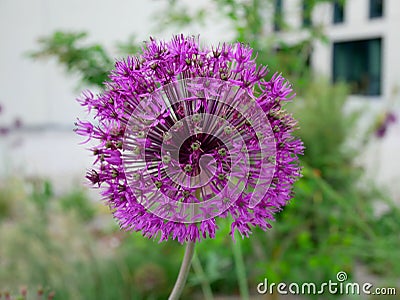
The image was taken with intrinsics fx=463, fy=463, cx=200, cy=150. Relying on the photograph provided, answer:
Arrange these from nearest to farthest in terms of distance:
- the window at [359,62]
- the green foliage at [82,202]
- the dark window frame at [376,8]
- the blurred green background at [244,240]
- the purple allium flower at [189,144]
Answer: the purple allium flower at [189,144]
the blurred green background at [244,240]
the green foliage at [82,202]
the dark window frame at [376,8]
the window at [359,62]

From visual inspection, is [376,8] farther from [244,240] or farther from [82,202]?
[244,240]

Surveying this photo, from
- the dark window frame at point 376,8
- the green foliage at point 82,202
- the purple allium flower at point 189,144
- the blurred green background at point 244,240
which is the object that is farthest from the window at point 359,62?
the purple allium flower at point 189,144

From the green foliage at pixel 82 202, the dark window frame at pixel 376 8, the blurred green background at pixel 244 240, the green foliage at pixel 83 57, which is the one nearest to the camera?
the green foliage at pixel 83 57

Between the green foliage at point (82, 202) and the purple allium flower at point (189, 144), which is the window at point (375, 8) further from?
the purple allium flower at point (189, 144)

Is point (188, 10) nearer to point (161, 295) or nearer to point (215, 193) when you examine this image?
point (161, 295)

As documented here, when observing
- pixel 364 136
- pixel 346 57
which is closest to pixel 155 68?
pixel 364 136

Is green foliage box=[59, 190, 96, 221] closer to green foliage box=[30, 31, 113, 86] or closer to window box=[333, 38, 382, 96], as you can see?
green foliage box=[30, 31, 113, 86]

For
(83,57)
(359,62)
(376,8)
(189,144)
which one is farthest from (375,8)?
(189,144)
